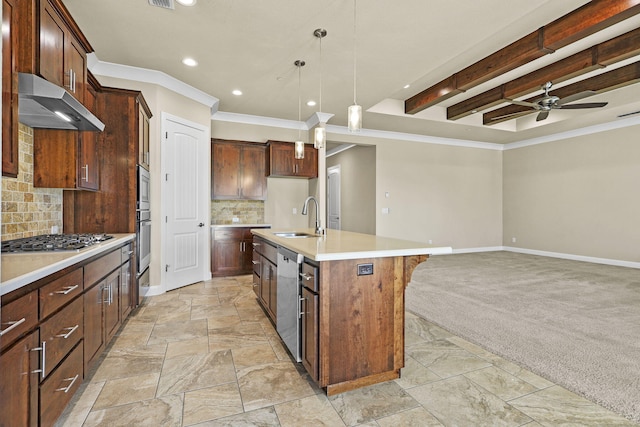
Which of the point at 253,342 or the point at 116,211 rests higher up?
the point at 116,211

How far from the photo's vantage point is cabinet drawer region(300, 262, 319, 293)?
1.95 meters

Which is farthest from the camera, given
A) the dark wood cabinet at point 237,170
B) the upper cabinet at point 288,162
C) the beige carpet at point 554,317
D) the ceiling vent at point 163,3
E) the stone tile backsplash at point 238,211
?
the stone tile backsplash at point 238,211

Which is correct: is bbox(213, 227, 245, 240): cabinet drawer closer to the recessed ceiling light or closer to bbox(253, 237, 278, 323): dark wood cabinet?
bbox(253, 237, 278, 323): dark wood cabinet

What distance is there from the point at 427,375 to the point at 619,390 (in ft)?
3.76

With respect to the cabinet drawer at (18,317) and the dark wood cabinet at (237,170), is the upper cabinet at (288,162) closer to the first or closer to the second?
the dark wood cabinet at (237,170)

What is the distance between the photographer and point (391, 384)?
207cm

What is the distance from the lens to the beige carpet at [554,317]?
2.16 meters

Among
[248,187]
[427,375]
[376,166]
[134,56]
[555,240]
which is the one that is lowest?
[427,375]

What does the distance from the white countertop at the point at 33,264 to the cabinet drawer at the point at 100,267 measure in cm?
8

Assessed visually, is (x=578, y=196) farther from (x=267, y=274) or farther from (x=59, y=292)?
(x=59, y=292)

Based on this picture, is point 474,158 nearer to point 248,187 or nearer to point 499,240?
point 499,240

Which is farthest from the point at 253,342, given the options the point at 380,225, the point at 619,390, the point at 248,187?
the point at 380,225

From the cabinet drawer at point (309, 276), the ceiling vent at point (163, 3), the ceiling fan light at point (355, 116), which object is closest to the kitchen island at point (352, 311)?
the cabinet drawer at point (309, 276)

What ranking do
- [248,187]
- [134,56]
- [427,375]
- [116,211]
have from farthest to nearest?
1. [248,187]
2. [134,56]
3. [116,211]
4. [427,375]
